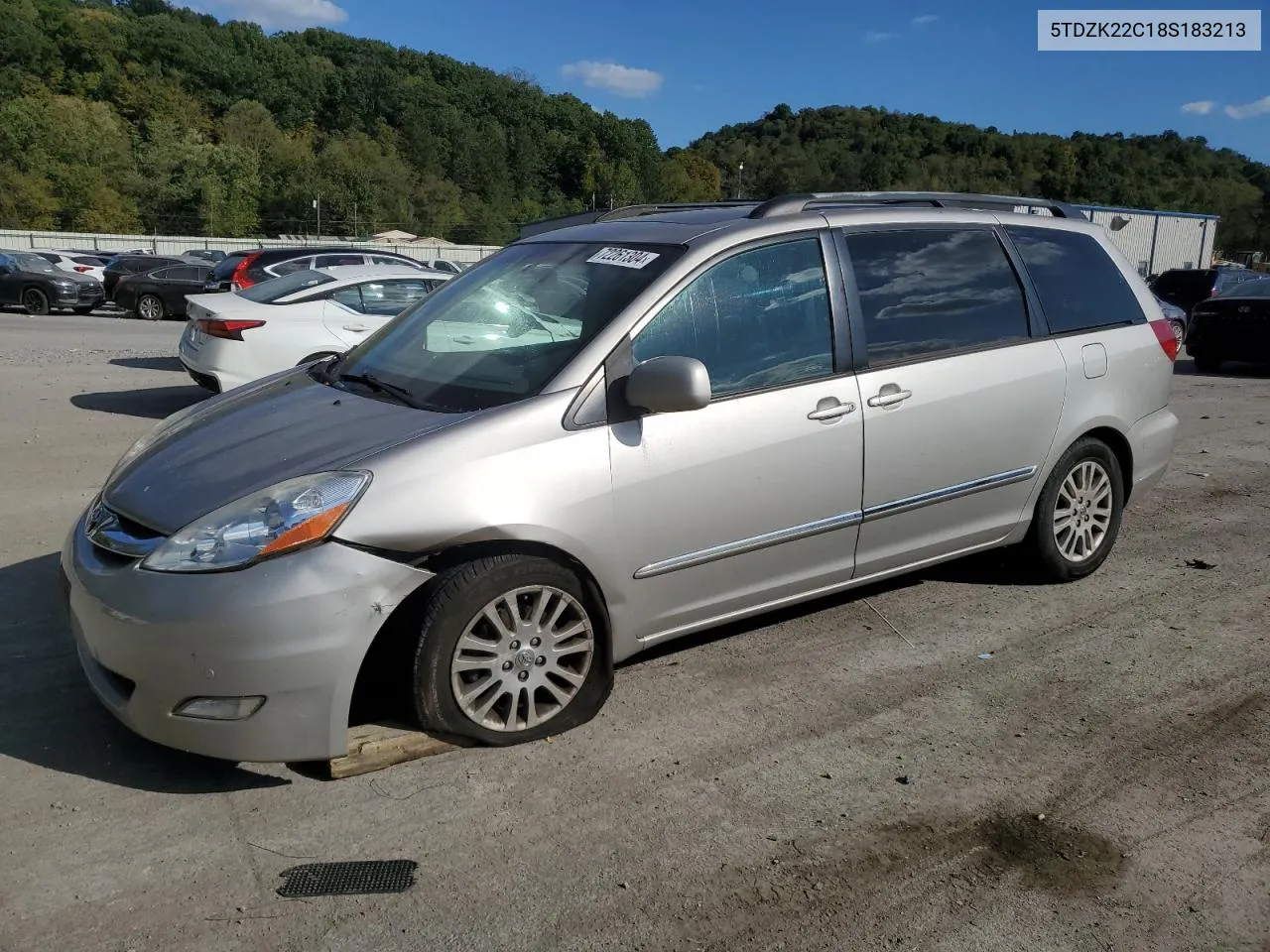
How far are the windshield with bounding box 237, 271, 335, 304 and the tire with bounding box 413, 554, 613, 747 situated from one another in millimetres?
Result: 7057

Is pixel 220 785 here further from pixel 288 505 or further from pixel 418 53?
pixel 418 53

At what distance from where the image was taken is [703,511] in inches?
147

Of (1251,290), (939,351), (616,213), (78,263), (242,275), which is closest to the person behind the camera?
(939,351)

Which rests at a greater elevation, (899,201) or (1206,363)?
(899,201)

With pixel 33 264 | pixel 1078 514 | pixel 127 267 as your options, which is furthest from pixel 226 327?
pixel 127 267

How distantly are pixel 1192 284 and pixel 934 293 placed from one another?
19.4 m

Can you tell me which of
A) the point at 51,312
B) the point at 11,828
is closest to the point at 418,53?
the point at 51,312

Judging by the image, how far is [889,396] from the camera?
13.9 ft

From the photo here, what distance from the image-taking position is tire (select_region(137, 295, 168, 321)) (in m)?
23.7

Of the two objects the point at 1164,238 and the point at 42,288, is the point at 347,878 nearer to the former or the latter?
the point at 42,288

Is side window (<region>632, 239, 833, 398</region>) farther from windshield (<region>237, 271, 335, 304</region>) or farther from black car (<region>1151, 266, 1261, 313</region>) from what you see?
black car (<region>1151, 266, 1261, 313</region>)

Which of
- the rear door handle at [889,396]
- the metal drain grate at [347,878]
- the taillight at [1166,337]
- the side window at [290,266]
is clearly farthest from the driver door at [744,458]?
the side window at [290,266]

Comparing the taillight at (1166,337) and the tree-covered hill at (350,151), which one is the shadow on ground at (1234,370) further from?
the tree-covered hill at (350,151)

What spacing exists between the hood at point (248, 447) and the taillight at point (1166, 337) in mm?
3868
